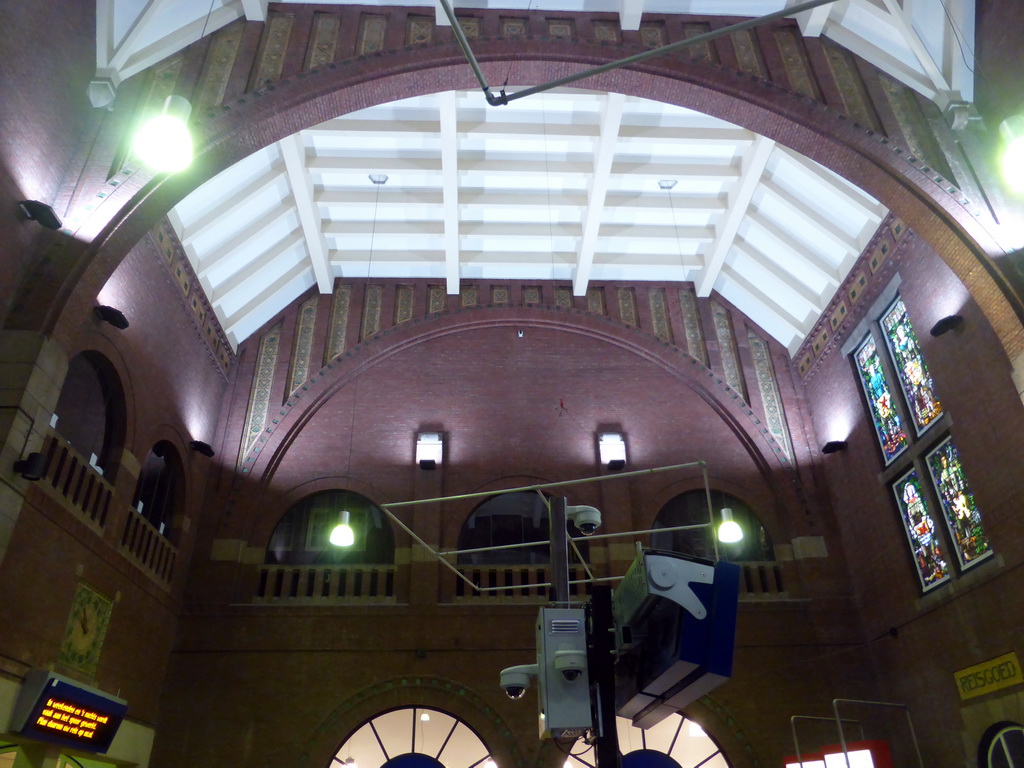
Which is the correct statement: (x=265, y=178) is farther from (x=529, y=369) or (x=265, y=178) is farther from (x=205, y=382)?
(x=529, y=369)

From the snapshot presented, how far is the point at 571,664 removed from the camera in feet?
12.7

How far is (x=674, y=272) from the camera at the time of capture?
14344mm

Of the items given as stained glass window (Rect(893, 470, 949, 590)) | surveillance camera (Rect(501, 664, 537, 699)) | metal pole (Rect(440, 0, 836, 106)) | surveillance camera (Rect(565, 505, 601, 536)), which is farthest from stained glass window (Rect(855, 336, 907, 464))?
surveillance camera (Rect(501, 664, 537, 699))

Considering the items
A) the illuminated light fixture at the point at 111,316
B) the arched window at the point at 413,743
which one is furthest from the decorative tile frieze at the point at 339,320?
the arched window at the point at 413,743

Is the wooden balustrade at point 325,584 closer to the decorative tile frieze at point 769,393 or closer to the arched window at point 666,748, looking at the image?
the arched window at point 666,748

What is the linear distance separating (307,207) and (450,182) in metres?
2.34

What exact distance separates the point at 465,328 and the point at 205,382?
14.7 feet

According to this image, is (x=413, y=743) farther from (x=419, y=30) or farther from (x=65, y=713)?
(x=419, y=30)

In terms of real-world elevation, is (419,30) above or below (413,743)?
above

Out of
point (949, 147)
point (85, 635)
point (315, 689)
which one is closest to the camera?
point (85, 635)

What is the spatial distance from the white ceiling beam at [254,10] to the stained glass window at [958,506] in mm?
10222

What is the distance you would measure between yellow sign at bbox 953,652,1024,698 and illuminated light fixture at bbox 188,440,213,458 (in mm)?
10585

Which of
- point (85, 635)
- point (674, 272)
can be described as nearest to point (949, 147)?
point (674, 272)

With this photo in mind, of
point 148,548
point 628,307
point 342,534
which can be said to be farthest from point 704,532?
point 148,548
